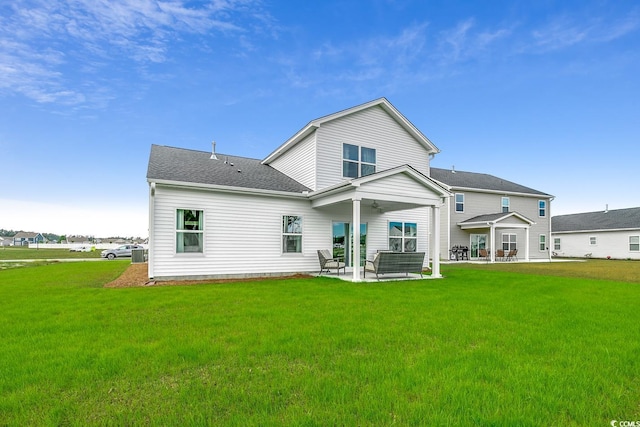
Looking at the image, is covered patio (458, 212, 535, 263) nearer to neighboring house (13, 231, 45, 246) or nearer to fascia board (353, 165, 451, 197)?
fascia board (353, 165, 451, 197)

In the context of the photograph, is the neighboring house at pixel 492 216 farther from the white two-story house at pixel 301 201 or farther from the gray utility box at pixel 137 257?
the gray utility box at pixel 137 257

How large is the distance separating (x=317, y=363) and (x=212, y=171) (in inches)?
438

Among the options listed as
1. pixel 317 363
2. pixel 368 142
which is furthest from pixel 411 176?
pixel 317 363

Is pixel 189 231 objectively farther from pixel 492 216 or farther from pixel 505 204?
pixel 505 204

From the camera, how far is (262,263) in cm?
1255

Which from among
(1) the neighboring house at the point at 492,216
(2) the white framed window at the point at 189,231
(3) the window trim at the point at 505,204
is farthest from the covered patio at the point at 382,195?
(3) the window trim at the point at 505,204

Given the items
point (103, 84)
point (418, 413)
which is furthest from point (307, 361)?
point (103, 84)

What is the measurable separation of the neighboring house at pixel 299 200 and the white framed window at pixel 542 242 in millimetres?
18023

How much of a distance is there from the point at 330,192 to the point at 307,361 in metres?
8.73

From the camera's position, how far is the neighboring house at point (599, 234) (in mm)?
31500

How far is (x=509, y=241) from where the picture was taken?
26734mm

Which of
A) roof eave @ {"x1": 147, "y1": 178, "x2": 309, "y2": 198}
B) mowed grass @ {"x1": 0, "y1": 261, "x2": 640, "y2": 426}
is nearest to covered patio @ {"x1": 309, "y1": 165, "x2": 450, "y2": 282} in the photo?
roof eave @ {"x1": 147, "y1": 178, "x2": 309, "y2": 198}

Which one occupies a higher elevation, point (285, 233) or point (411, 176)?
point (411, 176)

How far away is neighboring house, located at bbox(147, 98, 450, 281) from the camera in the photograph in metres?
11.2
